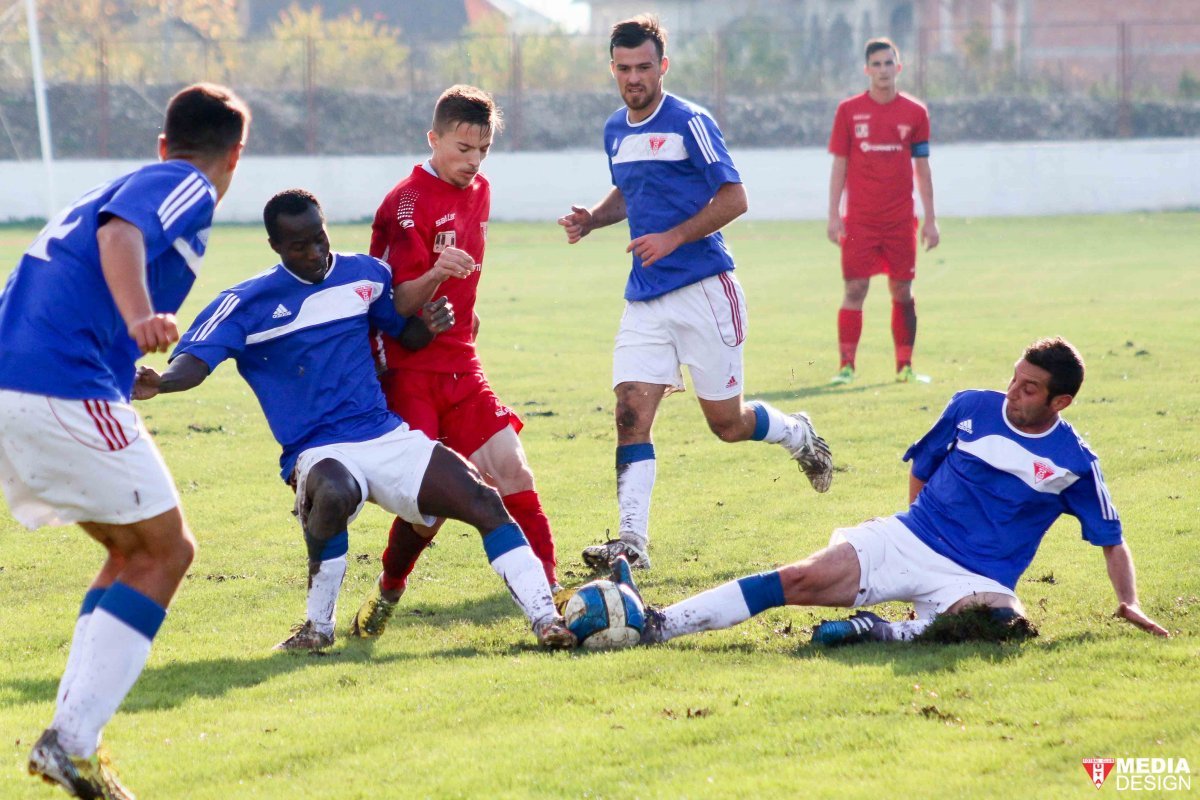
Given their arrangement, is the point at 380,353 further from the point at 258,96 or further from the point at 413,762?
the point at 258,96

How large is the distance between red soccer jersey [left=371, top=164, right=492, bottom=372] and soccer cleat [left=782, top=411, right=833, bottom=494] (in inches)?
82.7

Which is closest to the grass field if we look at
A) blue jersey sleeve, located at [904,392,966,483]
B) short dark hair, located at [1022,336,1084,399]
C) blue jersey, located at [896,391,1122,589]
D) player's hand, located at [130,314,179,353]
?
blue jersey, located at [896,391,1122,589]

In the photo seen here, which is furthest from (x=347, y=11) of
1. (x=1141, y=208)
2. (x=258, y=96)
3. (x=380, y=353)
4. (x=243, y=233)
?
(x=380, y=353)

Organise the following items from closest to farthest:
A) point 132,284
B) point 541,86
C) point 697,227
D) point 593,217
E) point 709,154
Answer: point 132,284 → point 697,227 → point 709,154 → point 593,217 → point 541,86

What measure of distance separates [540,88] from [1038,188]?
15.1 meters

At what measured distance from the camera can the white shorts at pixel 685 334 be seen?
23.1ft

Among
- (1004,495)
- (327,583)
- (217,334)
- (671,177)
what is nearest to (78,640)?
(327,583)

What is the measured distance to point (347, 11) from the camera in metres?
65.8

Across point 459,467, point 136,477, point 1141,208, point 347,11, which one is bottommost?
point 1141,208

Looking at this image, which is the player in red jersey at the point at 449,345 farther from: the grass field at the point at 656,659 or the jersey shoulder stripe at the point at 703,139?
the jersey shoulder stripe at the point at 703,139

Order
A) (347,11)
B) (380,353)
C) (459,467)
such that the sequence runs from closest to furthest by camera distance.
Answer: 1. (459,467)
2. (380,353)
3. (347,11)

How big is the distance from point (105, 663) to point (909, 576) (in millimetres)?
2964

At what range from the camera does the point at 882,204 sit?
12414mm

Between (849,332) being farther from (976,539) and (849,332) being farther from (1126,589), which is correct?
(1126,589)
